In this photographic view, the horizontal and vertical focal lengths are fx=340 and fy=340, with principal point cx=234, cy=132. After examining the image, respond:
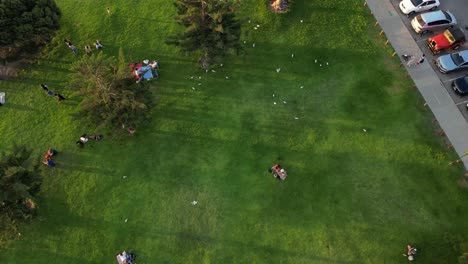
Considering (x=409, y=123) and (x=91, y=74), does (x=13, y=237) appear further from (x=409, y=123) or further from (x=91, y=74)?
(x=409, y=123)

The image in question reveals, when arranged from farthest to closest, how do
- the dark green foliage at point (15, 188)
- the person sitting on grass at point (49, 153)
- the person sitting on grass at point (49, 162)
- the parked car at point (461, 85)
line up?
the parked car at point (461, 85) → the person sitting on grass at point (49, 153) → the person sitting on grass at point (49, 162) → the dark green foliage at point (15, 188)

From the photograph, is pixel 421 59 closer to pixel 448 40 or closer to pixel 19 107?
pixel 448 40

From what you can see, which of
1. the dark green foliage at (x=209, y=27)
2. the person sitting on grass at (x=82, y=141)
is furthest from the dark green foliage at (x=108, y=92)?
the dark green foliage at (x=209, y=27)

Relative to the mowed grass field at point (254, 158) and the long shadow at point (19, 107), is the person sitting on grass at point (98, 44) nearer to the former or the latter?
the mowed grass field at point (254, 158)

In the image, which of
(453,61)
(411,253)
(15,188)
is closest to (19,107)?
(15,188)

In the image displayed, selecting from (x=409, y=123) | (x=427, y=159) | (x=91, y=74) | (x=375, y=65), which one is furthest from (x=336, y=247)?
(x=91, y=74)

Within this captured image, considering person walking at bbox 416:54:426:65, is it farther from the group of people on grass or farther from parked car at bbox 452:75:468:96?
the group of people on grass
